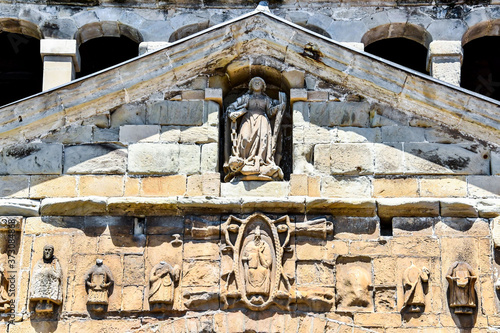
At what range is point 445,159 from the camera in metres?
15.5

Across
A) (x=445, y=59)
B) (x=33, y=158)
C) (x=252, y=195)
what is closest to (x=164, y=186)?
(x=252, y=195)

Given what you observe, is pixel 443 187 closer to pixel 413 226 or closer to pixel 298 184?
pixel 413 226

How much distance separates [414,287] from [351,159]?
5.66ft

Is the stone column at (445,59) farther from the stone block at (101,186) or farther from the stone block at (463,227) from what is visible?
the stone block at (101,186)

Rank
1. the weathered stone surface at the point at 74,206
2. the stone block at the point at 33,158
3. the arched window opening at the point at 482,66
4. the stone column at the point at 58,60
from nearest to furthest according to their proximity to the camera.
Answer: the weathered stone surface at the point at 74,206 < the stone block at the point at 33,158 < the stone column at the point at 58,60 < the arched window opening at the point at 482,66

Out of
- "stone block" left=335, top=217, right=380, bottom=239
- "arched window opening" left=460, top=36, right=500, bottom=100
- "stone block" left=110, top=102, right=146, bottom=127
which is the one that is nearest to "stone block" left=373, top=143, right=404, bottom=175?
"stone block" left=335, top=217, right=380, bottom=239

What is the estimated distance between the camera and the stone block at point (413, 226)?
1521cm

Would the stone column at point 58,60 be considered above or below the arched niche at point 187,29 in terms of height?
below

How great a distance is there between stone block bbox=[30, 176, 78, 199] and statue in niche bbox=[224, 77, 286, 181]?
1.83 metres

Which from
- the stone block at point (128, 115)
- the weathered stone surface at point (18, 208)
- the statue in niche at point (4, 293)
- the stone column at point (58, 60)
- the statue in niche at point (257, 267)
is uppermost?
the stone column at point (58, 60)

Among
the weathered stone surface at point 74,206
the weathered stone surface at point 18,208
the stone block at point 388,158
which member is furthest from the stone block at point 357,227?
the weathered stone surface at point 18,208

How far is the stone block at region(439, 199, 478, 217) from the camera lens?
15.2 m

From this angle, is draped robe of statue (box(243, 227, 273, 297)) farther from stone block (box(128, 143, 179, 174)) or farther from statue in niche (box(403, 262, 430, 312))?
statue in niche (box(403, 262, 430, 312))

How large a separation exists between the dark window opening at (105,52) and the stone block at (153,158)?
4.65 metres
